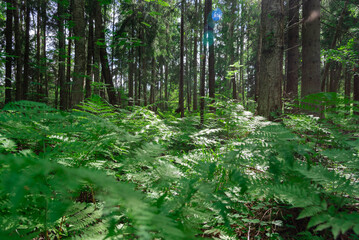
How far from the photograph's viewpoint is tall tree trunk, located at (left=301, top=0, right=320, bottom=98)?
4500mm

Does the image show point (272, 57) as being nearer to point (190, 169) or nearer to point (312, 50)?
point (312, 50)

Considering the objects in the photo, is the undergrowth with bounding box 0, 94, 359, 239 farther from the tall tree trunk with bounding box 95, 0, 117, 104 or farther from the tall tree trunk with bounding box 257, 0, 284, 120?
the tall tree trunk with bounding box 95, 0, 117, 104

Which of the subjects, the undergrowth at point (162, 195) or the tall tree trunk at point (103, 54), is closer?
Result: the undergrowth at point (162, 195)

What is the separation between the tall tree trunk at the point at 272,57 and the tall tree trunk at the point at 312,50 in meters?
1.31

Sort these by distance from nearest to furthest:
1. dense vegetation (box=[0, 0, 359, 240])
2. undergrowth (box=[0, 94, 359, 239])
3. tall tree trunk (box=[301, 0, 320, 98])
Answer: undergrowth (box=[0, 94, 359, 239])
dense vegetation (box=[0, 0, 359, 240])
tall tree trunk (box=[301, 0, 320, 98])

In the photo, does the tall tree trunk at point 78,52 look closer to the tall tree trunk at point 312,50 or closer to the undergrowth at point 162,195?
the undergrowth at point 162,195

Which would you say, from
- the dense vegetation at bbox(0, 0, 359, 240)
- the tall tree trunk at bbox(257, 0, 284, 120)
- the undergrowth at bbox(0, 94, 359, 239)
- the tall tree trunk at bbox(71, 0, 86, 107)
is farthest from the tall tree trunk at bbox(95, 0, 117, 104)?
the tall tree trunk at bbox(257, 0, 284, 120)

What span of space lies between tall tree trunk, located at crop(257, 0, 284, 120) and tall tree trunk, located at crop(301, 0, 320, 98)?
131cm

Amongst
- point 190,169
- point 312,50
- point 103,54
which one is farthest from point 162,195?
point 103,54

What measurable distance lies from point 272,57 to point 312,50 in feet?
5.41

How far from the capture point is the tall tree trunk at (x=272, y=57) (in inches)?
149

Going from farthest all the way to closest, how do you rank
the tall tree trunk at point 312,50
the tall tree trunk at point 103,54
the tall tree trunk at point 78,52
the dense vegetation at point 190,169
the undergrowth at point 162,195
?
the tall tree trunk at point 103,54 < the tall tree trunk at point 78,52 < the tall tree trunk at point 312,50 < the dense vegetation at point 190,169 < the undergrowth at point 162,195

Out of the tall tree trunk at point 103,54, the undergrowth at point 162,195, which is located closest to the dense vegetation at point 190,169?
the undergrowth at point 162,195

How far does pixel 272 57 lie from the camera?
3.86m
